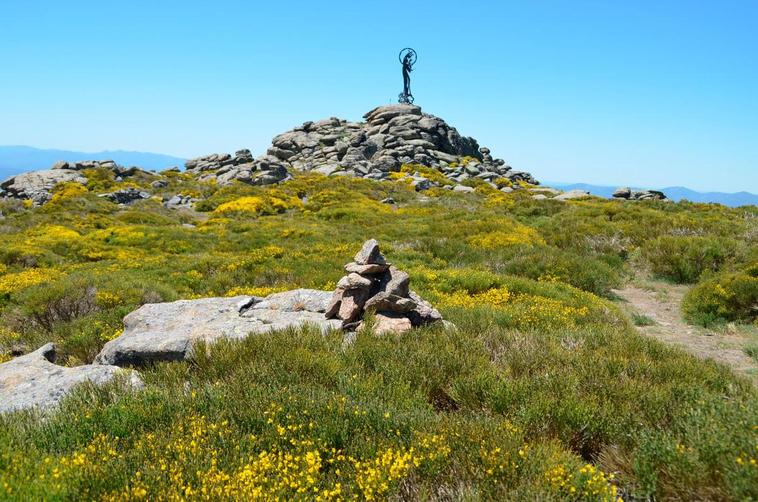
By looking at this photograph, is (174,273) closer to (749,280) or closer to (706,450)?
(706,450)

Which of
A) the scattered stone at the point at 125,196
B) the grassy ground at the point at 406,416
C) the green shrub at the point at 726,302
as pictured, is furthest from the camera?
the scattered stone at the point at 125,196

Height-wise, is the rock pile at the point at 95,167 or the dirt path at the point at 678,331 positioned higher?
the rock pile at the point at 95,167

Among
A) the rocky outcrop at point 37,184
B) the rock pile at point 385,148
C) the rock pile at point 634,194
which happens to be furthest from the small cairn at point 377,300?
the rock pile at point 385,148

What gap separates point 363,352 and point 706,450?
4048 mm

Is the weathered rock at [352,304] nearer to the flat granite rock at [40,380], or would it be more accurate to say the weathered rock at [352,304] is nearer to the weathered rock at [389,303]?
the weathered rock at [389,303]

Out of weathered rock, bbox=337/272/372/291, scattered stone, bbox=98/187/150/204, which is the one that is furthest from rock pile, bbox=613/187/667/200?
scattered stone, bbox=98/187/150/204

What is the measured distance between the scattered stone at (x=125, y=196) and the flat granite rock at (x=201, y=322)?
3892cm

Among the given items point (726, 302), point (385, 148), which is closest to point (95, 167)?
point (385, 148)

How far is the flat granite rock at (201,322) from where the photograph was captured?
7297 millimetres

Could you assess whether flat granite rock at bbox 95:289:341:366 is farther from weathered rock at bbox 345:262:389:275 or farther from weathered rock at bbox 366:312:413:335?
weathered rock at bbox 345:262:389:275

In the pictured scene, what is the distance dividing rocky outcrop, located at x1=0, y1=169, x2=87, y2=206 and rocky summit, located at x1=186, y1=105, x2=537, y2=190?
15.8 meters

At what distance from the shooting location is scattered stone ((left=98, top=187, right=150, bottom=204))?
139 ft

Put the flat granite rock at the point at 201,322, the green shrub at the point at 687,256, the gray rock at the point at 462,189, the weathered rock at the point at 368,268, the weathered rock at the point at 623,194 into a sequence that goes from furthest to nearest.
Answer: the gray rock at the point at 462,189 → the weathered rock at the point at 623,194 → the green shrub at the point at 687,256 → the weathered rock at the point at 368,268 → the flat granite rock at the point at 201,322

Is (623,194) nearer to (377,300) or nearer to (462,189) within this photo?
(462,189)
